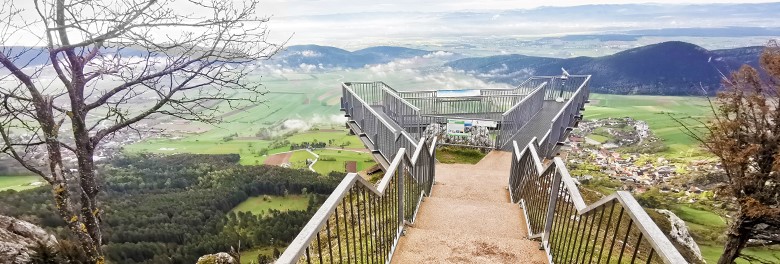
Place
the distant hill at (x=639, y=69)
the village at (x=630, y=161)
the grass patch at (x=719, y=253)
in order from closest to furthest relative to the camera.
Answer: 1. the grass patch at (x=719, y=253)
2. the village at (x=630, y=161)
3. the distant hill at (x=639, y=69)

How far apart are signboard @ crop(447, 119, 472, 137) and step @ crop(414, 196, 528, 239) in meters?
5.53

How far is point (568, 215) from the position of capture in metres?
3.93

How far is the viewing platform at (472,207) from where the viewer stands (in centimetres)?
253

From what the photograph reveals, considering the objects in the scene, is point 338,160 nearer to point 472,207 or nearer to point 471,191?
point 471,191

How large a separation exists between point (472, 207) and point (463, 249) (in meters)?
1.95

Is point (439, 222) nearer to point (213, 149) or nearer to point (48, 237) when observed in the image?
point (48, 237)

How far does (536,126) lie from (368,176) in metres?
6.27

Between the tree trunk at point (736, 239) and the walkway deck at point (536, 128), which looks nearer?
the tree trunk at point (736, 239)

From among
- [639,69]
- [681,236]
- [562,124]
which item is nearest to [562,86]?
[562,124]

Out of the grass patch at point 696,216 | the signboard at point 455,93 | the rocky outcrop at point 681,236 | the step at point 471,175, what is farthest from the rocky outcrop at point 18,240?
the grass patch at point 696,216

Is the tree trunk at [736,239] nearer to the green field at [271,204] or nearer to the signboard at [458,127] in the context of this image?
the signboard at [458,127]

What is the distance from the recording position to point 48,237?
9.73m

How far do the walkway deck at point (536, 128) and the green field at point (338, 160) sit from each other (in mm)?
60393

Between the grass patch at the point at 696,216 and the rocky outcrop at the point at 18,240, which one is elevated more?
the rocky outcrop at the point at 18,240
